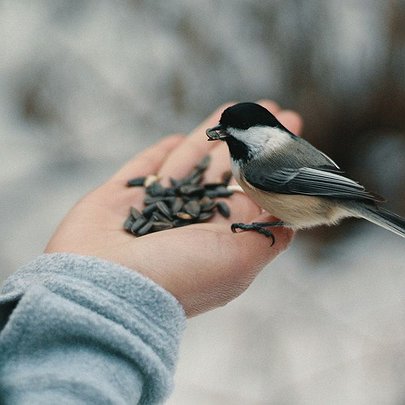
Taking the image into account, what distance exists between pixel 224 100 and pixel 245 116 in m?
1.01

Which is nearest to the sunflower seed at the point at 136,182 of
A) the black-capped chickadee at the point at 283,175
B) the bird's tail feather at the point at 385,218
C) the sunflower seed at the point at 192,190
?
the sunflower seed at the point at 192,190

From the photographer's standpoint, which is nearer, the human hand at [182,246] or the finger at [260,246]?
the human hand at [182,246]

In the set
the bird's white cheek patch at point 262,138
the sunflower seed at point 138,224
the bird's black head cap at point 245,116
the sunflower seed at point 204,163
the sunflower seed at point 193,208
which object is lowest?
the sunflower seed at point 193,208

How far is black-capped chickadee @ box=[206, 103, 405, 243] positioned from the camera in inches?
47.9

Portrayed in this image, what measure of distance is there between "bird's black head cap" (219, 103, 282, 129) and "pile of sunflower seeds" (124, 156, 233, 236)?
24 centimetres

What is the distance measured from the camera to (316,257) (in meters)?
2.12

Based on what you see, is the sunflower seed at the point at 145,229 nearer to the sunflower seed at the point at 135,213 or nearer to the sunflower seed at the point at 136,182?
the sunflower seed at the point at 135,213

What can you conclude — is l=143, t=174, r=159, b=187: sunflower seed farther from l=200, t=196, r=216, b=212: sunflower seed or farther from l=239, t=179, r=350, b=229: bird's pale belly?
l=239, t=179, r=350, b=229: bird's pale belly

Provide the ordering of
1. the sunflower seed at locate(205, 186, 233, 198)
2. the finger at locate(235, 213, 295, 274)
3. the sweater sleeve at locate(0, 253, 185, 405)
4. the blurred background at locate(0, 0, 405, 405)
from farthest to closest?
the blurred background at locate(0, 0, 405, 405), the sunflower seed at locate(205, 186, 233, 198), the finger at locate(235, 213, 295, 274), the sweater sleeve at locate(0, 253, 185, 405)

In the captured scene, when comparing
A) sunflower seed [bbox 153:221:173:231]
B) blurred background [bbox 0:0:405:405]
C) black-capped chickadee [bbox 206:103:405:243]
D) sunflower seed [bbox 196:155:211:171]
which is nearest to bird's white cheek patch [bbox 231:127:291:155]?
black-capped chickadee [bbox 206:103:405:243]

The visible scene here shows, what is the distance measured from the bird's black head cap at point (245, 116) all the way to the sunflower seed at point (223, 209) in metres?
0.23

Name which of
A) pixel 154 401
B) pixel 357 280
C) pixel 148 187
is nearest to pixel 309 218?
pixel 148 187

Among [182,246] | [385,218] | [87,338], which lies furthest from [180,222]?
[87,338]

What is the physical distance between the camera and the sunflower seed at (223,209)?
4.55 feet
